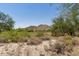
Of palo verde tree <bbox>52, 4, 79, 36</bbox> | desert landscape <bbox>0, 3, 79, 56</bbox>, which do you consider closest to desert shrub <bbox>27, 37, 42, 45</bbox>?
desert landscape <bbox>0, 3, 79, 56</bbox>

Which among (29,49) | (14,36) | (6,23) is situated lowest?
(29,49)

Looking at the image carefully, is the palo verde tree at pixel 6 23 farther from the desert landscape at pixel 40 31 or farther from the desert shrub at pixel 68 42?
the desert shrub at pixel 68 42

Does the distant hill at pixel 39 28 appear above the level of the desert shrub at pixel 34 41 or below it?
above

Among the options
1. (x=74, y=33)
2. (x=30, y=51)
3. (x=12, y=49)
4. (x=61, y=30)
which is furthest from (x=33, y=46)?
(x=74, y=33)

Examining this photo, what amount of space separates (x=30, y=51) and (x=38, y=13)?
1.22 ft

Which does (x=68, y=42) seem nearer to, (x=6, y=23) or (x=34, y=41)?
(x=34, y=41)

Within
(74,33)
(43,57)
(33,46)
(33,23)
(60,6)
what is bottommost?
(43,57)

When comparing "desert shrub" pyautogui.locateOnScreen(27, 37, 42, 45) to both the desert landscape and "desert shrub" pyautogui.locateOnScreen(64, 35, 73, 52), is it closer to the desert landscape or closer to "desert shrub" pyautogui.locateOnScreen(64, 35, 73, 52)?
the desert landscape

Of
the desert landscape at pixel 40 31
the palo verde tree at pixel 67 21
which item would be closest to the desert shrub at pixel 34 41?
the desert landscape at pixel 40 31

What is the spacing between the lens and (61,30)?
1.60 meters

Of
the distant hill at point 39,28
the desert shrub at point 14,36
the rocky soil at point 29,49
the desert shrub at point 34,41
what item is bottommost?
the rocky soil at point 29,49

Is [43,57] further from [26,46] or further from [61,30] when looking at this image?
[61,30]

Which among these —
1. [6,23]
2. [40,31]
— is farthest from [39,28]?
[6,23]

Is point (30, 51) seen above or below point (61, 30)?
below
